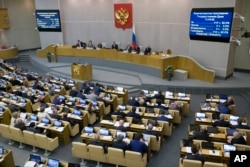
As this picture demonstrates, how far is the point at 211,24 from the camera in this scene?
14.8 metres

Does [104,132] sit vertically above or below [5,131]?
above

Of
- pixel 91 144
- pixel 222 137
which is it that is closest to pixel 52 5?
pixel 91 144

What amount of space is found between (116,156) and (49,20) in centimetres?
1808

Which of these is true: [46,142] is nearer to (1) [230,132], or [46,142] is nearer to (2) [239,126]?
(1) [230,132]

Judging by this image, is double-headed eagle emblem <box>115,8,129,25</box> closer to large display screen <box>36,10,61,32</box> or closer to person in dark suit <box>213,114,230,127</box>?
large display screen <box>36,10,61,32</box>

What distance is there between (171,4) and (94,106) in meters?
9.95

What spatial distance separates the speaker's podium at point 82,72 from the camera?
16.8 metres

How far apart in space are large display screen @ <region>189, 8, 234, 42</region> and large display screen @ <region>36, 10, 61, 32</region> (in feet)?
40.5

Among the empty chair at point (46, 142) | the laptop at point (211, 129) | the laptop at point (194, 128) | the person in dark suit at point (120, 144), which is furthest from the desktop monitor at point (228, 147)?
the empty chair at point (46, 142)

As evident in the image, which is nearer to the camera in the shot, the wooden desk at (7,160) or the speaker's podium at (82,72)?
the wooden desk at (7,160)

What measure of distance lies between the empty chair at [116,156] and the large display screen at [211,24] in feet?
32.1

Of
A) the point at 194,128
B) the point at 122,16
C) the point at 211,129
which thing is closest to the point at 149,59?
the point at 122,16

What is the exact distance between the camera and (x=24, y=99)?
41.2 feet

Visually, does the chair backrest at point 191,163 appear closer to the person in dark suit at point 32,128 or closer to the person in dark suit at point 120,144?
the person in dark suit at point 120,144
